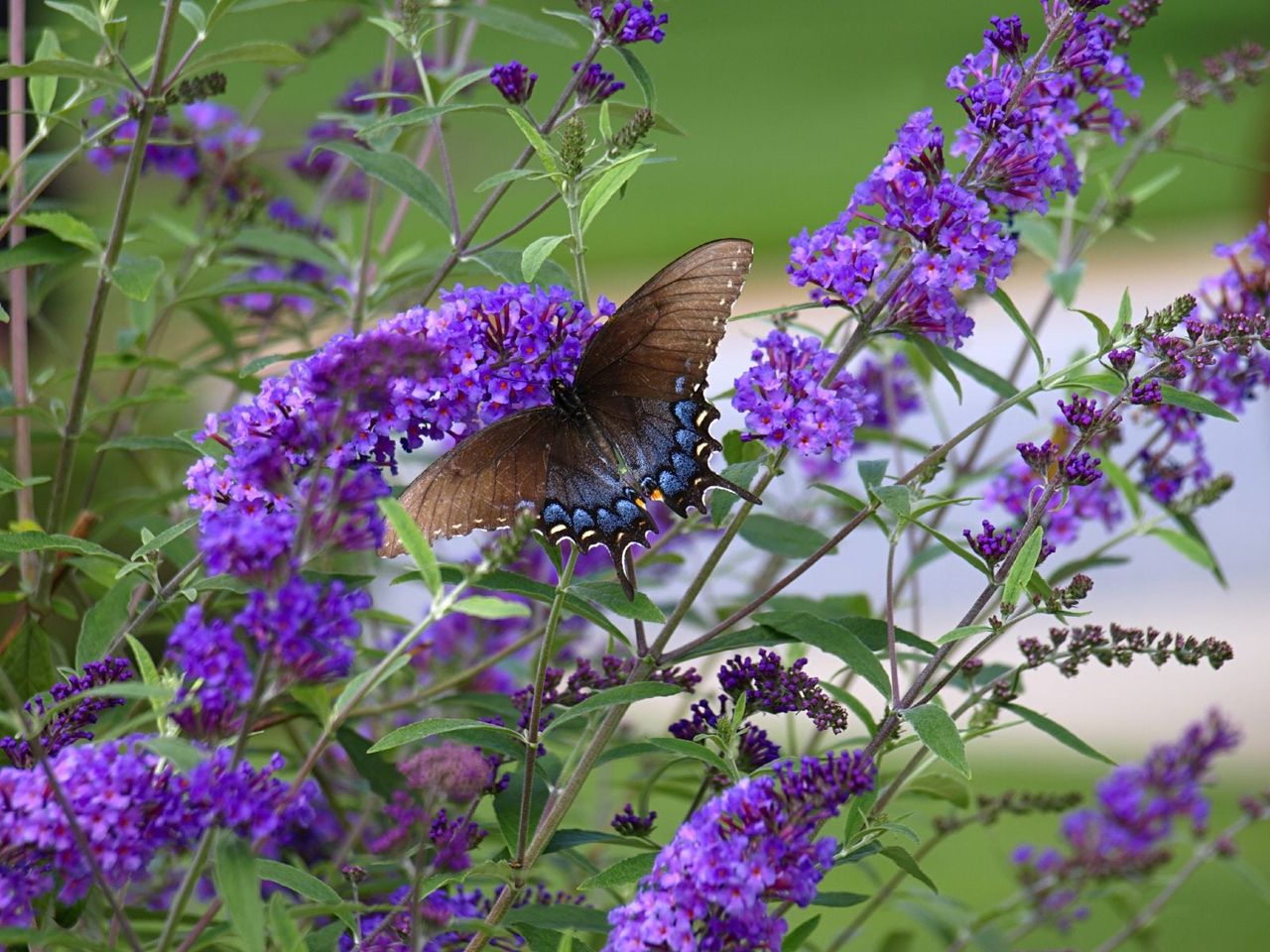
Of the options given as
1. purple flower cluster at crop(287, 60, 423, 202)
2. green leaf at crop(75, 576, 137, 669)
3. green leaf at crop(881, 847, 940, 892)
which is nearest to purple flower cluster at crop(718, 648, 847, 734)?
green leaf at crop(881, 847, 940, 892)

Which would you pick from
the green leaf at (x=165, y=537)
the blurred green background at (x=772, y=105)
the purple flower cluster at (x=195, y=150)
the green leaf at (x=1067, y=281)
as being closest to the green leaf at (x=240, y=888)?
the green leaf at (x=165, y=537)

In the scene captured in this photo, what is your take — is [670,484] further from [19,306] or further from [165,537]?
[19,306]

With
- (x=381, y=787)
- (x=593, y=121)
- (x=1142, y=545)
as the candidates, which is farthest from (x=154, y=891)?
(x=1142, y=545)

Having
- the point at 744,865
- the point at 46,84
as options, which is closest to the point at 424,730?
the point at 744,865

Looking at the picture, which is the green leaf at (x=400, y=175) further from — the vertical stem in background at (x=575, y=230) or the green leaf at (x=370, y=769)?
the green leaf at (x=370, y=769)

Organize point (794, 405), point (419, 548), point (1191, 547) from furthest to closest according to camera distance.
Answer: point (1191, 547)
point (794, 405)
point (419, 548)
